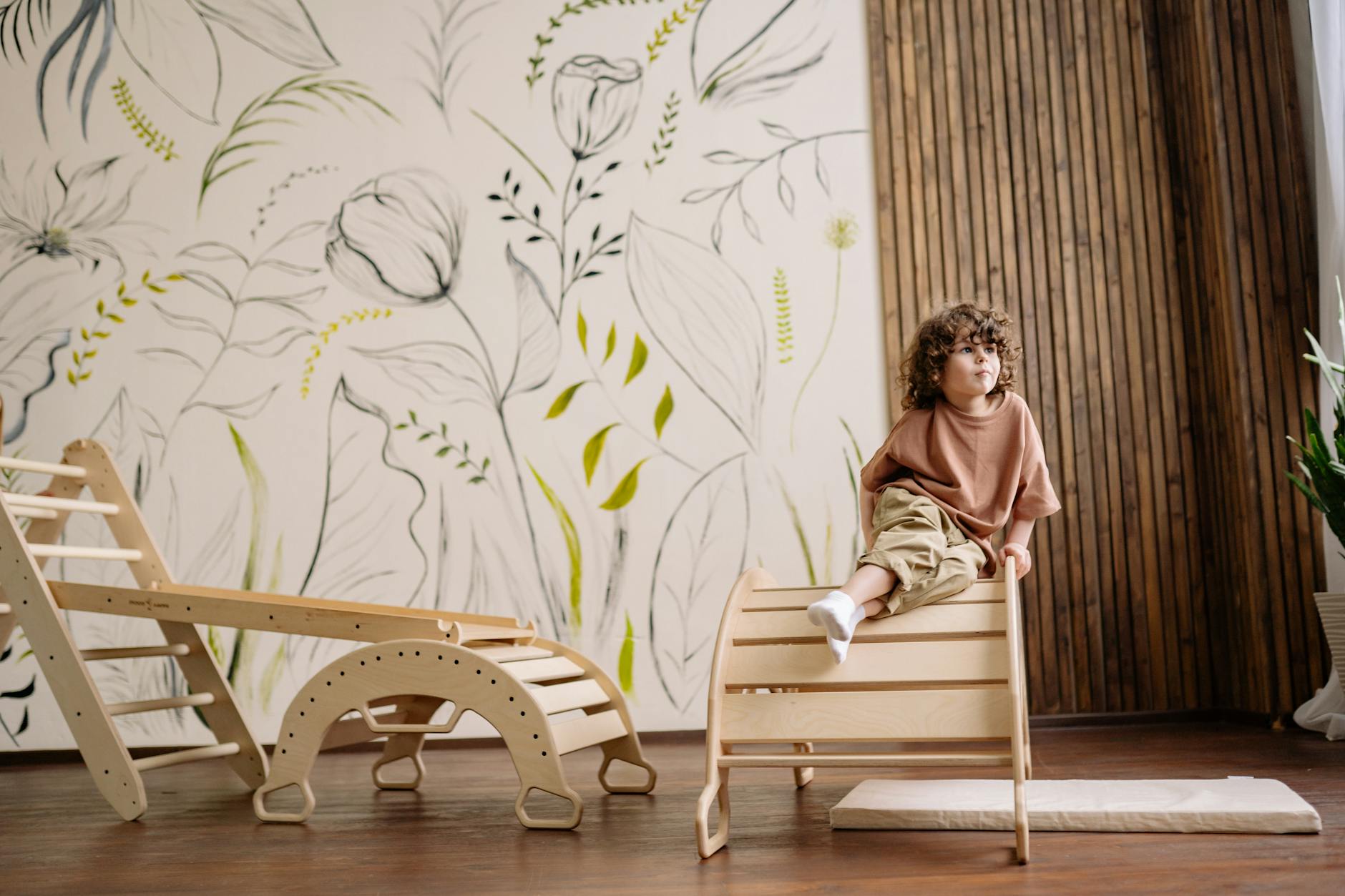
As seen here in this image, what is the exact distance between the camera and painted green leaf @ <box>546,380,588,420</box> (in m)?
3.80

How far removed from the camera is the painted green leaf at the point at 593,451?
12.4ft

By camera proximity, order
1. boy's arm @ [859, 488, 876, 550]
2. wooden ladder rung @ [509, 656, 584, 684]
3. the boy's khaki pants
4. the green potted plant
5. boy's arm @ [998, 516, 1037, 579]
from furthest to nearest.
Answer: the green potted plant, boy's arm @ [859, 488, 876, 550], wooden ladder rung @ [509, 656, 584, 684], boy's arm @ [998, 516, 1037, 579], the boy's khaki pants

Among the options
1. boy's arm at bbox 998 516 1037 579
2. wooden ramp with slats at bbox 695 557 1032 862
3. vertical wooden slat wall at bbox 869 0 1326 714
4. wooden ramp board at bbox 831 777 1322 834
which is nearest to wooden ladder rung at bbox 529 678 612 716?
wooden ramp with slats at bbox 695 557 1032 862

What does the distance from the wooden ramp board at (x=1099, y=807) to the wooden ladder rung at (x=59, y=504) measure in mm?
2050

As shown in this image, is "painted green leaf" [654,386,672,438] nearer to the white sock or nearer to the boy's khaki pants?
the boy's khaki pants

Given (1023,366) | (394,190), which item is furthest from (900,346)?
(394,190)

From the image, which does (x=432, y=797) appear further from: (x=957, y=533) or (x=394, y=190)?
(x=394, y=190)

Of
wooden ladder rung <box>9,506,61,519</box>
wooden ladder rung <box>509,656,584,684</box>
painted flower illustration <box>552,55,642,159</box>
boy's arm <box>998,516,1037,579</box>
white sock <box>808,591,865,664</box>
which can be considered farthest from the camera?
painted flower illustration <box>552,55,642,159</box>

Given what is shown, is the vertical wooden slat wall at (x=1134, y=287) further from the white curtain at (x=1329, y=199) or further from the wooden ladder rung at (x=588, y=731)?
the wooden ladder rung at (x=588, y=731)

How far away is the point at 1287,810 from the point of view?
6.16 feet

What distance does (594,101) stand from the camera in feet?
12.8

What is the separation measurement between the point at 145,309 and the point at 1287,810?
3.79m

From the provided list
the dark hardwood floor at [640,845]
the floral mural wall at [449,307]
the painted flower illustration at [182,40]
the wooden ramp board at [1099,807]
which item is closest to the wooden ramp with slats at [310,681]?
the dark hardwood floor at [640,845]

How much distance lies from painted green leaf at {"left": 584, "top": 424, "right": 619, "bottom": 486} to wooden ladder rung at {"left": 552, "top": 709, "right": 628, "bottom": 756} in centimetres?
124
